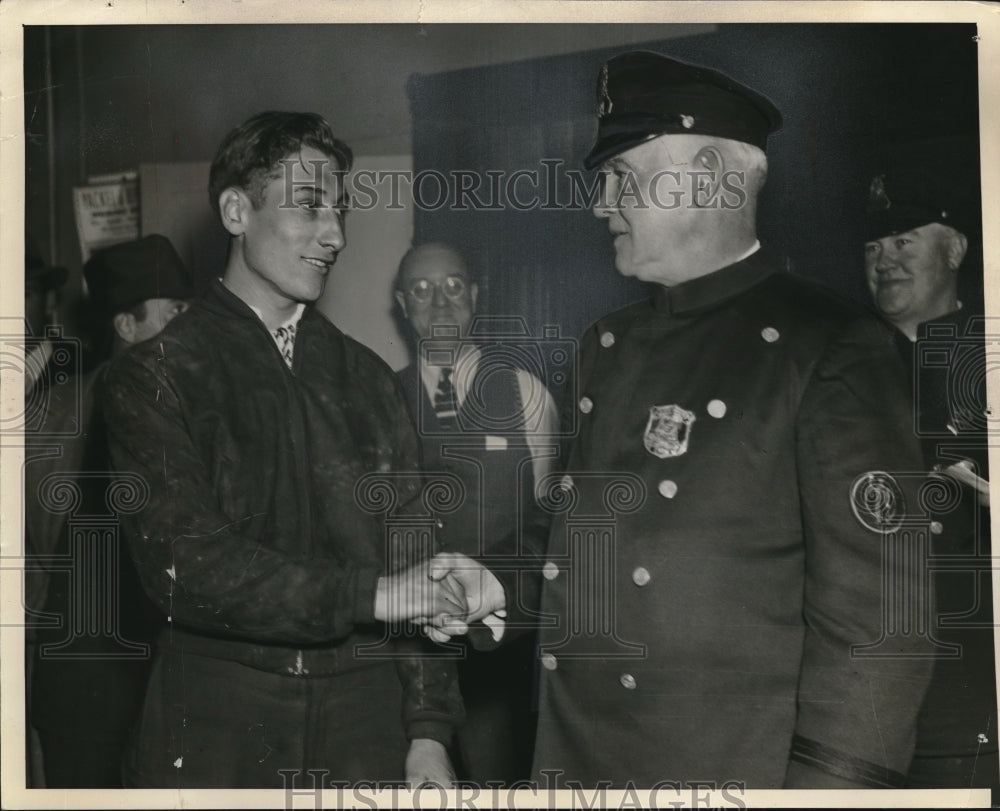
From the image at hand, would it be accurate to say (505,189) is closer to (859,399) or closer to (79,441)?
(859,399)

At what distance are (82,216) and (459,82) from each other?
1215 millimetres

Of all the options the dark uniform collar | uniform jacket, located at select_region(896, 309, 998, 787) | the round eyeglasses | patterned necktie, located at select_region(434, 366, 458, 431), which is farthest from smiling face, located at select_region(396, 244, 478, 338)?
uniform jacket, located at select_region(896, 309, 998, 787)

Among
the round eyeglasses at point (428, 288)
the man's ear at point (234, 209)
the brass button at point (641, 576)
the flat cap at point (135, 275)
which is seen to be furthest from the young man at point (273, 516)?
the brass button at point (641, 576)

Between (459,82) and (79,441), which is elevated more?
(459,82)

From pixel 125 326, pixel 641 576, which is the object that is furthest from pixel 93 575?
pixel 641 576

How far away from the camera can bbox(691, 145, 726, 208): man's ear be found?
3.29 m

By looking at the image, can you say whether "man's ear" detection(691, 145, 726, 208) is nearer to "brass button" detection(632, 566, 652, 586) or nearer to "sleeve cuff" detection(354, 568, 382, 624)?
"brass button" detection(632, 566, 652, 586)

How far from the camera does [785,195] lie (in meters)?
3.30

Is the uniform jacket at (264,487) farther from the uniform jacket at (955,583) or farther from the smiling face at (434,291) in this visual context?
the uniform jacket at (955,583)

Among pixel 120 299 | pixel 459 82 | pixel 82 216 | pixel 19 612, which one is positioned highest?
pixel 459 82

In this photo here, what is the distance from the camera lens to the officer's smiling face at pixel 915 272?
329 cm

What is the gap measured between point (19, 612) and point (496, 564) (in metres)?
1.46

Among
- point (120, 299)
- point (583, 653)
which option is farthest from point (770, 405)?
point (120, 299)

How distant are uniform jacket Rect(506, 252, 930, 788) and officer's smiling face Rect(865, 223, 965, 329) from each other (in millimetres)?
107
